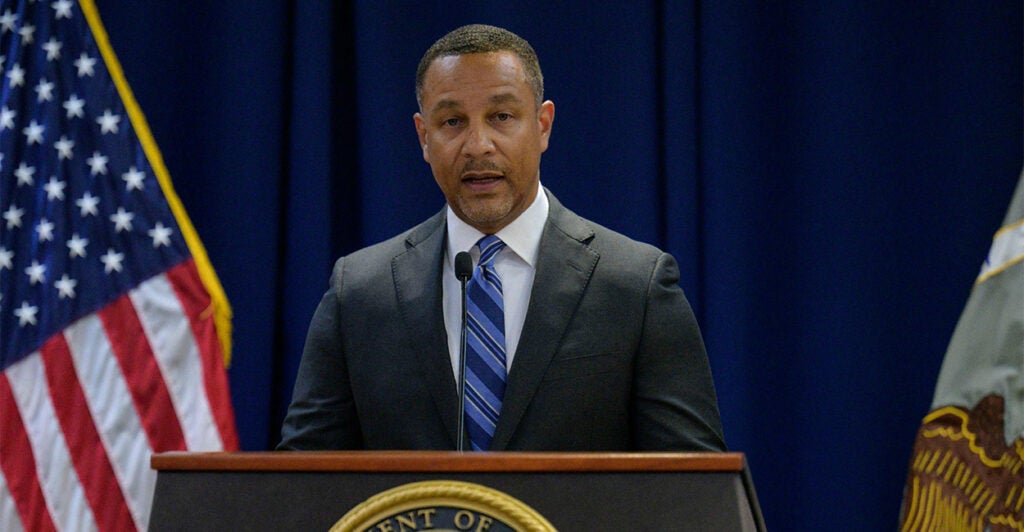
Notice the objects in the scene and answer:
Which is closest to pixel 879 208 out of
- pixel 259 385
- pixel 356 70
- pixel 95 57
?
pixel 356 70

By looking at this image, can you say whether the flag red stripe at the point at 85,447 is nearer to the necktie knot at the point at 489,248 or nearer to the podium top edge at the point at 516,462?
the necktie knot at the point at 489,248

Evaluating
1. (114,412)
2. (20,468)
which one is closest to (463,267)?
(114,412)

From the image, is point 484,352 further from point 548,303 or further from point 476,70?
point 476,70

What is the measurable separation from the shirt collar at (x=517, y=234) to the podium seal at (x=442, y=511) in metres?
0.85

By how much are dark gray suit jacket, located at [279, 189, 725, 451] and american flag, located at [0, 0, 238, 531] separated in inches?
49.6

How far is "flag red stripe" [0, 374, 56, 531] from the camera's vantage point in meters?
3.07

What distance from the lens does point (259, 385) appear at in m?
3.53

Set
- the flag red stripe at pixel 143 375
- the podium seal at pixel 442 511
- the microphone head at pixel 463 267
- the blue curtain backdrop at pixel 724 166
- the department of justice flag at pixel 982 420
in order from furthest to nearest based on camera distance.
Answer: the blue curtain backdrop at pixel 724 166
the flag red stripe at pixel 143 375
the department of justice flag at pixel 982 420
the microphone head at pixel 463 267
the podium seal at pixel 442 511

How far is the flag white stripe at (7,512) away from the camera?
3051 millimetres

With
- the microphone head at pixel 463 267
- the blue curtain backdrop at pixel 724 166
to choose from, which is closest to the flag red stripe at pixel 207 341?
the blue curtain backdrop at pixel 724 166

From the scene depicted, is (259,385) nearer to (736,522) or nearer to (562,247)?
(562,247)

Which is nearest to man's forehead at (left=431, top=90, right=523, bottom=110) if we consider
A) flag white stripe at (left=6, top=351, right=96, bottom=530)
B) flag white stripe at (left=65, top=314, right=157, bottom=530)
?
flag white stripe at (left=65, top=314, right=157, bottom=530)

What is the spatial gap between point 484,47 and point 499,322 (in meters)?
0.50

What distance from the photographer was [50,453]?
122 inches
